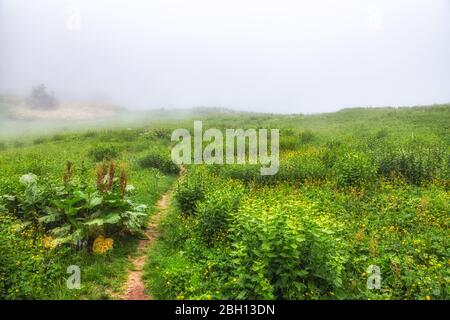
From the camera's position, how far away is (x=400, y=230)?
10.2 meters

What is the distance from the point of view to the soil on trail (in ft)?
25.0

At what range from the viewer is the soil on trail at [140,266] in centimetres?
761

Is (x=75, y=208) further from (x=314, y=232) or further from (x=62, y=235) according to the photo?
(x=314, y=232)

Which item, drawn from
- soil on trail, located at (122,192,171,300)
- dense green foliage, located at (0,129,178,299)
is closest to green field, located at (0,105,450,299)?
dense green foliage, located at (0,129,178,299)

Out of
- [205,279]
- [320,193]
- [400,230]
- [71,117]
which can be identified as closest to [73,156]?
[320,193]

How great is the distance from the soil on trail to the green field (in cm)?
16

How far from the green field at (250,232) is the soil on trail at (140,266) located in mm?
160

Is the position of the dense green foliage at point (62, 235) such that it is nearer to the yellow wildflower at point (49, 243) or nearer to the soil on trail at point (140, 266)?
the yellow wildflower at point (49, 243)

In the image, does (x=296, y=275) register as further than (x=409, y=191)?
No

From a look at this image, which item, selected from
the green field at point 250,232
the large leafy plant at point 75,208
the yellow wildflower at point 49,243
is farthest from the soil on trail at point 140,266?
the yellow wildflower at point 49,243

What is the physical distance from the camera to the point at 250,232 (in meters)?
7.72

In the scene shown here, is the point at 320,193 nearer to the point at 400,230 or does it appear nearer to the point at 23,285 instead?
the point at 400,230

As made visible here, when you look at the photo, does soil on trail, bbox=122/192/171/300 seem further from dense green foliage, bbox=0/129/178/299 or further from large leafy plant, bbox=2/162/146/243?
large leafy plant, bbox=2/162/146/243

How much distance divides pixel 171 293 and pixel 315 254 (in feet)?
9.54
